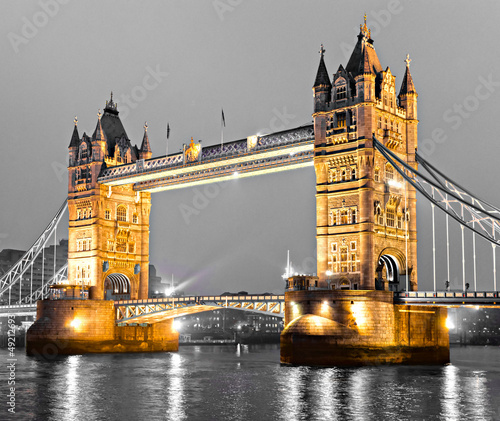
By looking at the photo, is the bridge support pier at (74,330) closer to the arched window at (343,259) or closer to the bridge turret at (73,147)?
the bridge turret at (73,147)

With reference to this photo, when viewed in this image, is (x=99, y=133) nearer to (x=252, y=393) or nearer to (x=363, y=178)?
(x=363, y=178)

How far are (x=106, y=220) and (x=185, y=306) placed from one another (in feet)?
56.8

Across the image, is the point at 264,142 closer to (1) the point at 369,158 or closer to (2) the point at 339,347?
(1) the point at 369,158

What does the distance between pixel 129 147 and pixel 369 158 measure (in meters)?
39.4

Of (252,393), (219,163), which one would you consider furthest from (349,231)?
(252,393)

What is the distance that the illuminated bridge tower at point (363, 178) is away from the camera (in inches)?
2584

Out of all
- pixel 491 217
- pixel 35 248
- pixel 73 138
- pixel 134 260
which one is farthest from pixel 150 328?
pixel 491 217

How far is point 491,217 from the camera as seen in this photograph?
192ft

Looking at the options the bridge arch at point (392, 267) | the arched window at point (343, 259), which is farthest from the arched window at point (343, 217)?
the bridge arch at point (392, 267)

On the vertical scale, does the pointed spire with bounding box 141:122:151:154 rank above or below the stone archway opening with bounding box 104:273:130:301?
above

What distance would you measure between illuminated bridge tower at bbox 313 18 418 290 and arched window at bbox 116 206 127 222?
109 ft

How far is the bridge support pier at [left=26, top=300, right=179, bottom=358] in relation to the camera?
83.4m

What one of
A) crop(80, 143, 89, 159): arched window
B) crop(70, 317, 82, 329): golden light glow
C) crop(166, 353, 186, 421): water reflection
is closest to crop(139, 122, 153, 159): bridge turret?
crop(80, 143, 89, 159): arched window

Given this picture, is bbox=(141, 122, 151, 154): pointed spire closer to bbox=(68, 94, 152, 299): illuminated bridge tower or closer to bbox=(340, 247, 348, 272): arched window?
bbox=(68, 94, 152, 299): illuminated bridge tower
